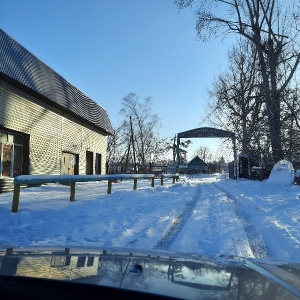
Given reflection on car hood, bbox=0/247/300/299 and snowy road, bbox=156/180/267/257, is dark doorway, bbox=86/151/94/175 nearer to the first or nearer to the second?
snowy road, bbox=156/180/267/257

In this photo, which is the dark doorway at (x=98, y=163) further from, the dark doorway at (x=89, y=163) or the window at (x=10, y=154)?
the window at (x=10, y=154)

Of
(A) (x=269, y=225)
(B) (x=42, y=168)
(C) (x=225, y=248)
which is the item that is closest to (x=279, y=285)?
(C) (x=225, y=248)

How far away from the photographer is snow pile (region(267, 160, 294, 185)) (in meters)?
21.0

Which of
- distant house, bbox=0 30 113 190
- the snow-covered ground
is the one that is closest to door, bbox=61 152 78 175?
distant house, bbox=0 30 113 190

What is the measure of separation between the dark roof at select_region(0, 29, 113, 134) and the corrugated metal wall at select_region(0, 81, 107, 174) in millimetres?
700

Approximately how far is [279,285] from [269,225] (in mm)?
6096

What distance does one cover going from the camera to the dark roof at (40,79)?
14359 millimetres

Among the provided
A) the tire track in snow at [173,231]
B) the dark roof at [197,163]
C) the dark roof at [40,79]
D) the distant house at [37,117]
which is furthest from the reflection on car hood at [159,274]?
the dark roof at [197,163]

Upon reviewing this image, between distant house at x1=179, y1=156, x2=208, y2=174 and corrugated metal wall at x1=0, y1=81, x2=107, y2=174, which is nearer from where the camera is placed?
corrugated metal wall at x1=0, y1=81, x2=107, y2=174

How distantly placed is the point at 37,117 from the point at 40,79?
203 cm

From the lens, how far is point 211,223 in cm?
785

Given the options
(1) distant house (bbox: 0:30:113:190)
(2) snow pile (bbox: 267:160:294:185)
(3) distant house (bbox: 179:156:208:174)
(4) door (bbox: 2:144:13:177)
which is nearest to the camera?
(1) distant house (bbox: 0:30:113:190)

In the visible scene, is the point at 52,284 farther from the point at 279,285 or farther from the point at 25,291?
the point at 279,285

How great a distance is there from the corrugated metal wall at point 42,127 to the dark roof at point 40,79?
0.70 meters
